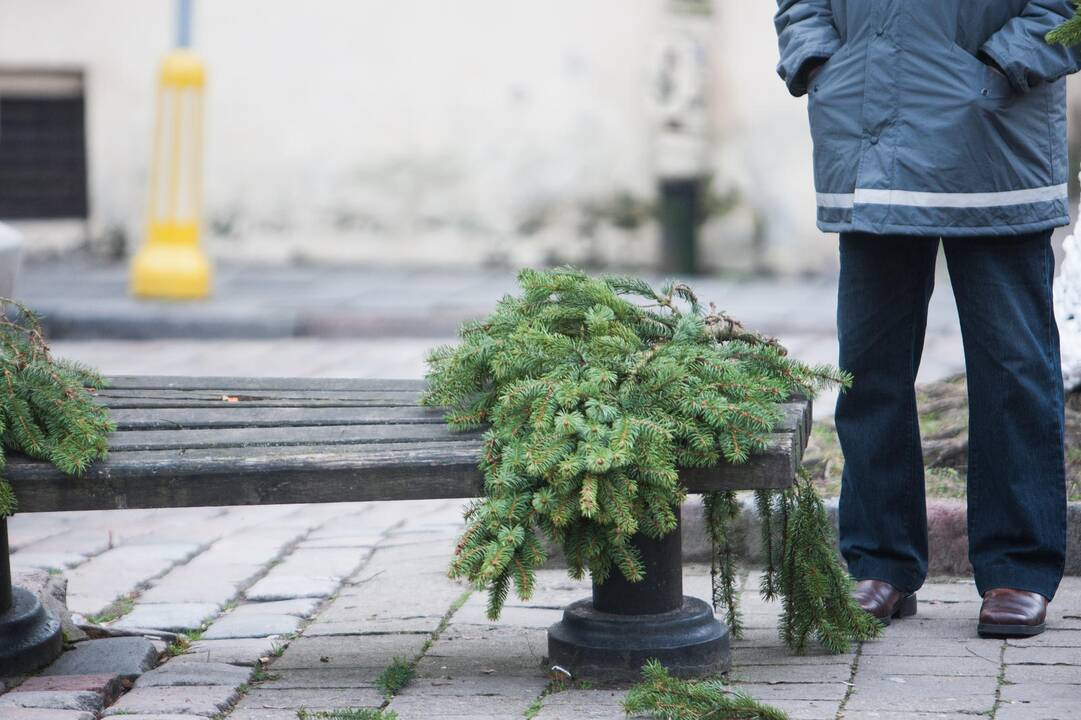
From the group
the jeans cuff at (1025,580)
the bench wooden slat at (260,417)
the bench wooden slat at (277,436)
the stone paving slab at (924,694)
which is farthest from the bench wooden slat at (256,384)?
the jeans cuff at (1025,580)

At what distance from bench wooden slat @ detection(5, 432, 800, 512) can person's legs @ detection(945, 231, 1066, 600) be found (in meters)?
0.62

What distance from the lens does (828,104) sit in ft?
10.7

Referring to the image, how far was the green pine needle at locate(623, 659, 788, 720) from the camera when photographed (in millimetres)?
2678

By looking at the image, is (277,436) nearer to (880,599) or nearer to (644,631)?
(644,631)

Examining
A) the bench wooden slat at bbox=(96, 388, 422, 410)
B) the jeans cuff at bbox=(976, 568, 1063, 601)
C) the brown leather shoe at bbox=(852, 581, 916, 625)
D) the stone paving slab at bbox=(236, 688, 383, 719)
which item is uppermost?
the bench wooden slat at bbox=(96, 388, 422, 410)

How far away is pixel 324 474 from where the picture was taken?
2820 mm

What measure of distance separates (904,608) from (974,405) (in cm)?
46

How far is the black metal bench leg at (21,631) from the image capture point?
3088mm

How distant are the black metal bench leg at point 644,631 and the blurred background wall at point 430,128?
7214mm

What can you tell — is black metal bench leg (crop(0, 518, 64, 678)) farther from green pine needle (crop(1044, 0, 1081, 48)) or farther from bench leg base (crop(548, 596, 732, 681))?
green pine needle (crop(1044, 0, 1081, 48))

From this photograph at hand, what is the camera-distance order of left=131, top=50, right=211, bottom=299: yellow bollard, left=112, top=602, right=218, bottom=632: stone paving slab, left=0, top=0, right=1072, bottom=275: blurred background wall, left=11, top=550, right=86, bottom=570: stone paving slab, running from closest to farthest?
left=112, top=602, right=218, bottom=632: stone paving slab
left=11, top=550, right=86, bottom=570: stone paving slab
left=131, top=50, right=211, bottom=299: yellow bollard
left=0, top=0, right=1072, bottom=275: blurred background wall

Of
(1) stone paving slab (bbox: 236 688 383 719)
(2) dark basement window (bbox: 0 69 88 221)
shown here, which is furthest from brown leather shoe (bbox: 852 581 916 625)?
(2) dark basement window (bbox: 0 69 88 221)

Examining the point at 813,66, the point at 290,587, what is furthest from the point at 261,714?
the point at 813,66

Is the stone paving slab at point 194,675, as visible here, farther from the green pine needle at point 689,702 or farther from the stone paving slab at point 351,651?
the green pine needle at point 689,702
